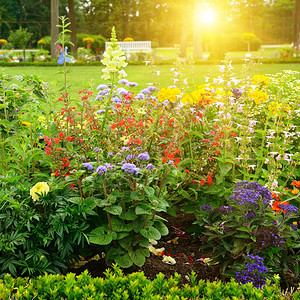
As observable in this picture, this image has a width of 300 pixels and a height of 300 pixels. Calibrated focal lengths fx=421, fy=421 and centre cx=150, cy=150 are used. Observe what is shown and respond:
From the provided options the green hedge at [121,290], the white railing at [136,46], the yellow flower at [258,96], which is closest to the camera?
the green hedge at [121,290]

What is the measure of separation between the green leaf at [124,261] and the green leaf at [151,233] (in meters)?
0.23

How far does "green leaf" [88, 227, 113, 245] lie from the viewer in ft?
8.98

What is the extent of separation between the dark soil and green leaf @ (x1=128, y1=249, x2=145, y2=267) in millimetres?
178

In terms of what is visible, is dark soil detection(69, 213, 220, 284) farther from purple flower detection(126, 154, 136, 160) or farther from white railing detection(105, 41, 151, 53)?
white railing detection(105, 41, 151, 53)

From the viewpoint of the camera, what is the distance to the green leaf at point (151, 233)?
2.80m

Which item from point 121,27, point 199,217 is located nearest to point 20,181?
point 199,217

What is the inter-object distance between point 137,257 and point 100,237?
0.31 meters

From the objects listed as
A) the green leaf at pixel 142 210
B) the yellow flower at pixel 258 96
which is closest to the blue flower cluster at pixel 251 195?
the green leaf at pixel 142 210

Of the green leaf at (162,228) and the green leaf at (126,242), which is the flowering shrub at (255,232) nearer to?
the green leaf at (162,228)

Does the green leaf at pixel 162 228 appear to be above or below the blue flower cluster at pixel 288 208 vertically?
below

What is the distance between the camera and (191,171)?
12.2 feet

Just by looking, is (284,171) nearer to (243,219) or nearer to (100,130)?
(243,219)

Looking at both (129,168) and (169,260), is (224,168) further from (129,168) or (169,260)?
(129,168)

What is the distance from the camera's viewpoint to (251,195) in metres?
2.75
